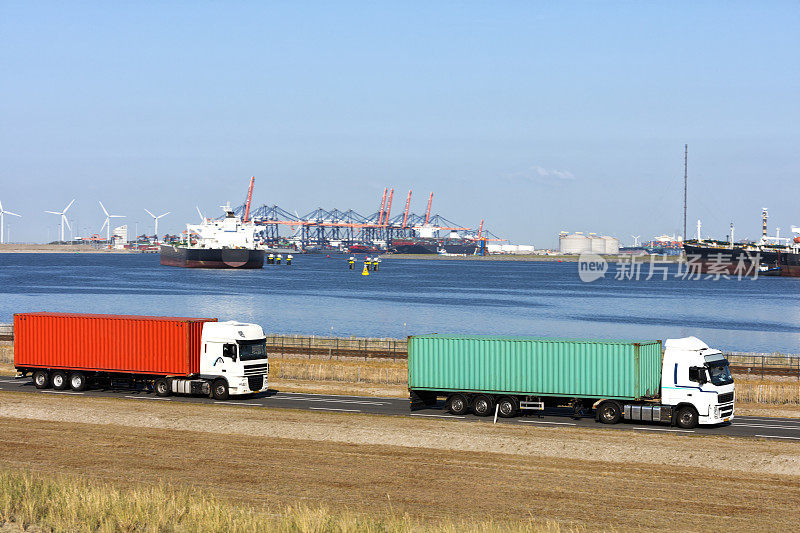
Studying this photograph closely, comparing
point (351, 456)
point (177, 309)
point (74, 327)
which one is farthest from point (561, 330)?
point (351, 456)

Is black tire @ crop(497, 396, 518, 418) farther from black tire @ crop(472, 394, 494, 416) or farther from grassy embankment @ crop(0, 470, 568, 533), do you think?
grassy embankment @ crop(0, 470, 568, 533)

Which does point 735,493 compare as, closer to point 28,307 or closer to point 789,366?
point 789,366

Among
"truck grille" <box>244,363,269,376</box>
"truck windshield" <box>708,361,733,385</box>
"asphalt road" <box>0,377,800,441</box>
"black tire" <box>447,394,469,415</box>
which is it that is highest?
"truck windshield" <box>708,361,733,385</box>

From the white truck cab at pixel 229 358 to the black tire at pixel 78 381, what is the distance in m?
6.95

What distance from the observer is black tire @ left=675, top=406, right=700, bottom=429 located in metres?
34.2

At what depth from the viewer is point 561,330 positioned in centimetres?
9219

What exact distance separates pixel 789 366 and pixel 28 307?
92668mm

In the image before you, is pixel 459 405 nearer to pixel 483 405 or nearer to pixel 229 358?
pixel 483 405

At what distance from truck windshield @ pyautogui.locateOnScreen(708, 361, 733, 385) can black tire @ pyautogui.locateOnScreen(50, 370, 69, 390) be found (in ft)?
104

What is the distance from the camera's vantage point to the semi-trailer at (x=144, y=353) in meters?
41.2

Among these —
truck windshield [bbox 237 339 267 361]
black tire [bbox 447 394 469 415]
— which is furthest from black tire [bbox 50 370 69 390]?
black tire [bbox 447 394 469 415]

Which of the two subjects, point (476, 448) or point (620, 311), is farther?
point (620, 311)

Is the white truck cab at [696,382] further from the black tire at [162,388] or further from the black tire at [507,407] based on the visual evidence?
the black tire at [162,388]

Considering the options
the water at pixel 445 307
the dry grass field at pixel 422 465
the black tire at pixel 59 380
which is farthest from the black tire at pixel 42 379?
the water at pixel 445 307
